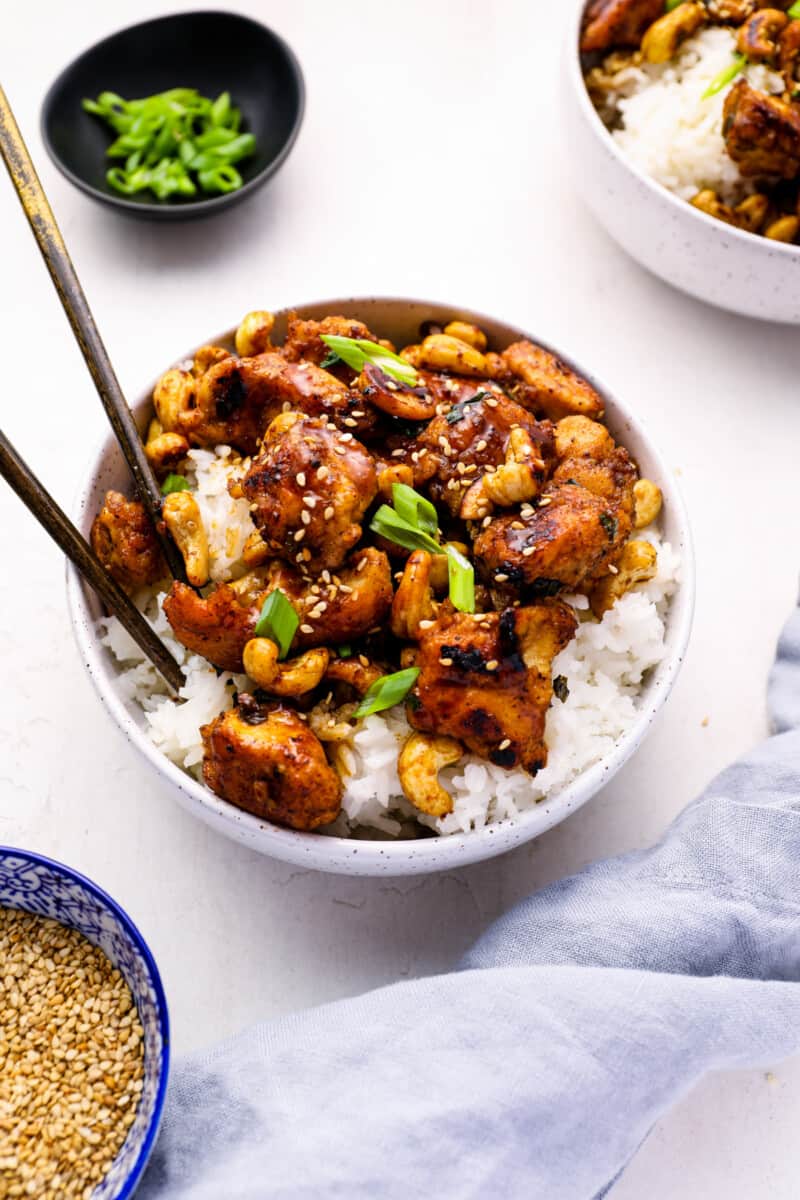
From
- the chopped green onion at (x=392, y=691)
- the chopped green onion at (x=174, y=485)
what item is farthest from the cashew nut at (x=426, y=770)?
the chopped green onion at (x=174, y=485)

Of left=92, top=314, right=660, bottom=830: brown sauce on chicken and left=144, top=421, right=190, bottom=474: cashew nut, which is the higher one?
left=144, top=421, right=190, bottom=474: cashew nut

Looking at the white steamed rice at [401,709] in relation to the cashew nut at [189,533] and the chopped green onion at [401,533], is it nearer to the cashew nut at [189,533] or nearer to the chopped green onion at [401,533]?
the cashew nut at [189,533]

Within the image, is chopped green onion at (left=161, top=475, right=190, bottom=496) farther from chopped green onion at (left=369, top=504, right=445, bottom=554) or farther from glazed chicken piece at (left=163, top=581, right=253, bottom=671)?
chopped green onion at (left=369, top=504, right=445, bottom=554)

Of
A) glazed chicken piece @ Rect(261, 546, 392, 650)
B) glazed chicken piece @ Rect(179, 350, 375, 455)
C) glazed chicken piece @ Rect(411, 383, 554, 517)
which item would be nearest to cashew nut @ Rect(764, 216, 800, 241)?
glazed chicken piece @ Rect(411, 383, 554, 517)

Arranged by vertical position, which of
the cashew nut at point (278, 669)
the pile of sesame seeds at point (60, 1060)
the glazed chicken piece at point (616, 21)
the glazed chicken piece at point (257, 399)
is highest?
the glazed chicken piece at point (616, 21)

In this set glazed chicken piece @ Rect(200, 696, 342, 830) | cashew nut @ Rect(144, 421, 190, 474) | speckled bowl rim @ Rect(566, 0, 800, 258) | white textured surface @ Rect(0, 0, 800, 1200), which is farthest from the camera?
speckled bowl rim @ Rect(566, 0, 800, 258)

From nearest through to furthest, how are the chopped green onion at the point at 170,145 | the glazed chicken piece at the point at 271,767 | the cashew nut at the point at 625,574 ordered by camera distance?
the glazed chicken piece at the point at 271,767, the cashew nut at the point at 625,574, the chopped green onion at the point at 170,145
